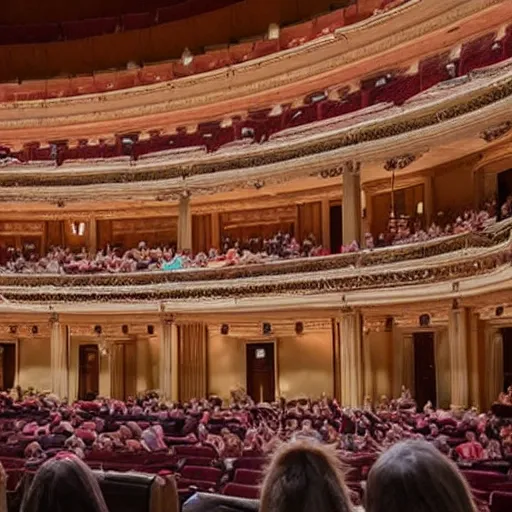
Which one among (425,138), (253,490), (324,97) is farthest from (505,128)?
(253,490)

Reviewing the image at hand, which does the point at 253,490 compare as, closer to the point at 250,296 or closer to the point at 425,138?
the point at 425,138

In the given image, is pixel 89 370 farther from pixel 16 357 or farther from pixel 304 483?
pixel 304 483

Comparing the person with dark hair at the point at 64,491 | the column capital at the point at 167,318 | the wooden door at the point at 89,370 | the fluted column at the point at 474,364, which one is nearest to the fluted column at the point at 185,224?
the column capital at the point at 167,318

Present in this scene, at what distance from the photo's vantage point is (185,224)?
28750mm

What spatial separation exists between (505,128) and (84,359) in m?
18.1

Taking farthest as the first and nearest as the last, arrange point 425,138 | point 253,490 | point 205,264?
point 205,264 < point 425,138 < point 253,490

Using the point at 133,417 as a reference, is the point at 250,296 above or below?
above

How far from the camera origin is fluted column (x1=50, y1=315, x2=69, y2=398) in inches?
1147

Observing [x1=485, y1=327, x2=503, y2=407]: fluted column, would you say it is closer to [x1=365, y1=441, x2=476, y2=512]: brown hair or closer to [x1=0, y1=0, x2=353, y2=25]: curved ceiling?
[x1=365, y1=441, x2=476, y2=512]: brown hair

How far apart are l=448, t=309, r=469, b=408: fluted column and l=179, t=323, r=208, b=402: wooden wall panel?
10.2m

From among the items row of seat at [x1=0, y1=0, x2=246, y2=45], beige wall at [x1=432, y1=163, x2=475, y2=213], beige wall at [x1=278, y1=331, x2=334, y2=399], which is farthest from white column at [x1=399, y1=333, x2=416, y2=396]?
row of seat at [x1=0, y1=0, x2=246, y2=45]

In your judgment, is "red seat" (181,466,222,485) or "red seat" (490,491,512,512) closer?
"red seat" (490,491,512,512)

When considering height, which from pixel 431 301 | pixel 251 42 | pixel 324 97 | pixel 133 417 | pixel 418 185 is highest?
pixel 251 42

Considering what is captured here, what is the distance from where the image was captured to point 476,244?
18.1 meters
